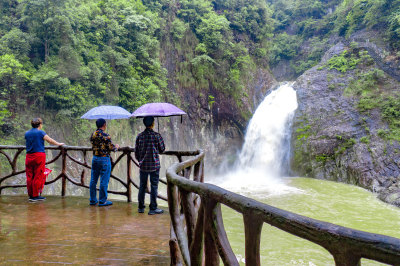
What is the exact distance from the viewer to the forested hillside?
10141mm

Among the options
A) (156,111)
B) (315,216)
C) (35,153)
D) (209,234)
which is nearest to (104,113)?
(156,111)

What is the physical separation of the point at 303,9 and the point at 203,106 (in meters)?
17.8

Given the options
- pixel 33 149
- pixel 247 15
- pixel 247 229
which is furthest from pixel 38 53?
pixel 247 15

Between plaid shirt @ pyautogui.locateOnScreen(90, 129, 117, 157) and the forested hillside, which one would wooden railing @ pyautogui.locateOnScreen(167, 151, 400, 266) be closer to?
plaid shirt @ pyautogui.locateOnScreen(90, 129, 117, 157)

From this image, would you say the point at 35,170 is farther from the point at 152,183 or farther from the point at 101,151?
the point at 152,183

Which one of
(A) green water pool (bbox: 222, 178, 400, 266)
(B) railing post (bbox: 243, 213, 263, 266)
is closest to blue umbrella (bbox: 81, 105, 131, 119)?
(A) green water pool (bbox: 222, 178, 400, 266)

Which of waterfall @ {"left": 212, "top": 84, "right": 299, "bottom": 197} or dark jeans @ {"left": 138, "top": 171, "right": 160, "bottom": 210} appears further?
waterfall @ {"left": 212, "top": 84, "right": 299, "bottom": 197}

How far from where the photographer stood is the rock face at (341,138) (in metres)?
11.9

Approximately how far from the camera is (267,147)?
17.1 m

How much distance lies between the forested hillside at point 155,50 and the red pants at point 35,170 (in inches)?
194

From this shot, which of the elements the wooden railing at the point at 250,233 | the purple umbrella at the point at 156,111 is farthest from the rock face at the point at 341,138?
the wooden railing at the point at 250,233

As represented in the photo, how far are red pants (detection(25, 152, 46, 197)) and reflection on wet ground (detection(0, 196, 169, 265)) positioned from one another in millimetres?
317

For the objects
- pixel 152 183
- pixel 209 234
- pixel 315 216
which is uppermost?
pixel 209 234

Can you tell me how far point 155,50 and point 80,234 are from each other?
42.0ft
